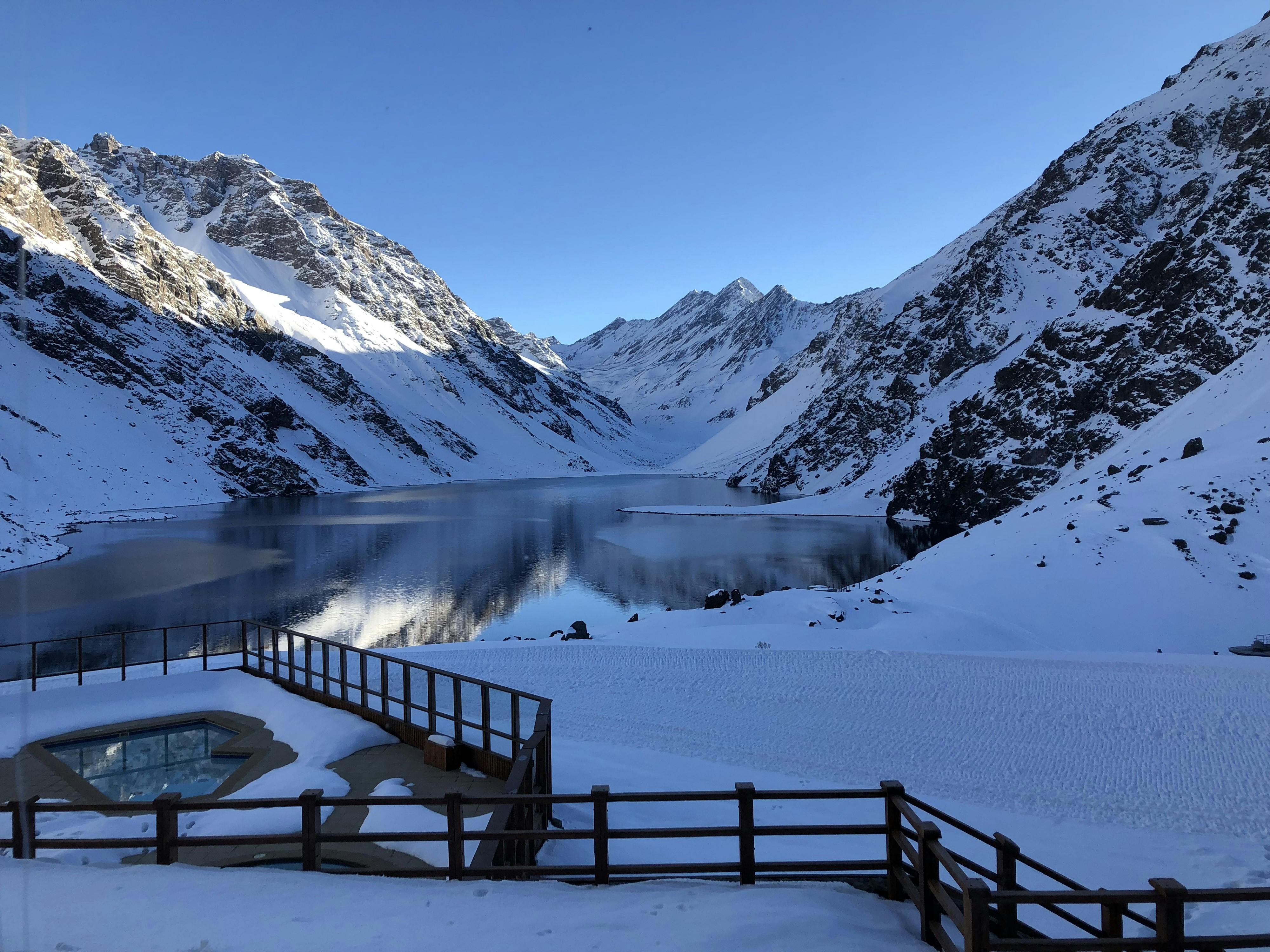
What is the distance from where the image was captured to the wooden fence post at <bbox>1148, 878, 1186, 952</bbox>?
3.99 m

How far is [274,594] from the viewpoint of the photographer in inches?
1286

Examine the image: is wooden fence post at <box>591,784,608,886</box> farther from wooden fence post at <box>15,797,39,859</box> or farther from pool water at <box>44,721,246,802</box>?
pool water at <box>44,721,246,802</box>

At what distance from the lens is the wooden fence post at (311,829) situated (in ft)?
19.2

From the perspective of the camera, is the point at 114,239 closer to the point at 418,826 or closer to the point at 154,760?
the point at 154,760

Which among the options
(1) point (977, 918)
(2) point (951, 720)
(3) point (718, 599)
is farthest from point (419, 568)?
(1) point (977, 918)

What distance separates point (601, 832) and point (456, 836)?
122 cm

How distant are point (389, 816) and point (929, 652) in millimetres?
16019

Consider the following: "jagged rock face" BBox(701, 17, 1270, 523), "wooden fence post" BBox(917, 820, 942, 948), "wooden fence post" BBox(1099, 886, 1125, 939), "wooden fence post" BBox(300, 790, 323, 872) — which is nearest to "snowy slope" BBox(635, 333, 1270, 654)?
"wooden fence post" BBox(917, 820, 942, 948)

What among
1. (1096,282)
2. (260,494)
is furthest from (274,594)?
(1096,282)

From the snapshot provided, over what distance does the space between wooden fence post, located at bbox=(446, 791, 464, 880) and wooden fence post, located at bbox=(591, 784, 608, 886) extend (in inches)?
41.9

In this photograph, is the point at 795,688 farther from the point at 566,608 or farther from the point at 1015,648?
the point at 566,608

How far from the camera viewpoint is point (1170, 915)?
13.3 feet

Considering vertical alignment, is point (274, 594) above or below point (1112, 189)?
below

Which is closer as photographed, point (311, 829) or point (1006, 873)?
point (1006, 873)
